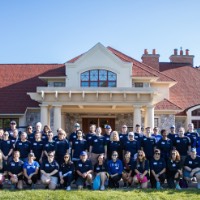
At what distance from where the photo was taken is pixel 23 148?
38.3ft

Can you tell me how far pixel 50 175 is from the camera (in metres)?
11.1

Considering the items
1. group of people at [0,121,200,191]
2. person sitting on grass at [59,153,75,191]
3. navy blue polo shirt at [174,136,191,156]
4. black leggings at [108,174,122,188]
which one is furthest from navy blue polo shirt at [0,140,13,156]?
navy blue polo shirt at [174,136,191,156]

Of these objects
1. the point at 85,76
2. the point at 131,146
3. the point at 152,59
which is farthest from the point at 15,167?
the point at 152,59

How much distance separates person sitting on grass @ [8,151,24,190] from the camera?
36.2 ft

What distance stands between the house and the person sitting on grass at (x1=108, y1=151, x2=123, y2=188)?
8.32 metres

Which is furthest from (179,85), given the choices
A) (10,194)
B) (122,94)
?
(10,194)

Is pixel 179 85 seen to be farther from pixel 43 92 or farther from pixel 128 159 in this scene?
pixel 128 159

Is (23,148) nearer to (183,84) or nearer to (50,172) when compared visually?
(50,172)

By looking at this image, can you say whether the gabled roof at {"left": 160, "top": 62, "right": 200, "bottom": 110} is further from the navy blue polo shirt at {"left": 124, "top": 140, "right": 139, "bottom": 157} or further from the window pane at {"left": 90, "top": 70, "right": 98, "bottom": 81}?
the navy blue polo shirt at {"left": 124, "top": 140, "right": 139, "bottom": 157}

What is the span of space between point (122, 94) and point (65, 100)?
2884 mm

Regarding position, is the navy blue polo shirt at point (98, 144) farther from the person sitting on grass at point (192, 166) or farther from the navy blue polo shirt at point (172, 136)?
the person sitting on grass at point (192, 166)

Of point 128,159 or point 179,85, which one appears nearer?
point 128,159

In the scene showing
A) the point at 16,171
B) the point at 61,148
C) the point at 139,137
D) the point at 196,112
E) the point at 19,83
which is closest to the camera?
the point at 16,171

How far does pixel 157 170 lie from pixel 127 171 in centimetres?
87
